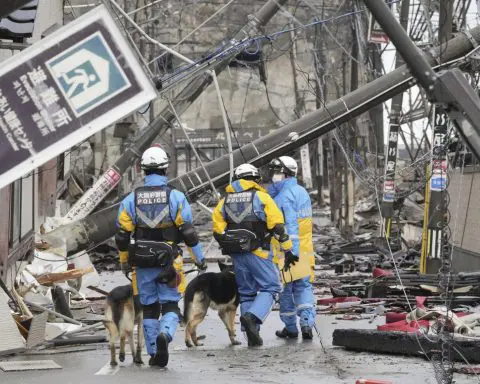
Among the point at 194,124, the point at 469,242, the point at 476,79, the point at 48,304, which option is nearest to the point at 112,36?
the point at 48,304

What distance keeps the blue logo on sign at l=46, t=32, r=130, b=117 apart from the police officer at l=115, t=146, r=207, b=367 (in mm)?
4846

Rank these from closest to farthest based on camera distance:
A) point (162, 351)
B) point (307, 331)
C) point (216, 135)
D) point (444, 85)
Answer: point (444, 85) → point (162, 351) → point (307, 331) → point (216, 135)

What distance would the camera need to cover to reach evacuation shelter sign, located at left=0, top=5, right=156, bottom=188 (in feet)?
23.2

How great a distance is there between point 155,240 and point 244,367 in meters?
1.53

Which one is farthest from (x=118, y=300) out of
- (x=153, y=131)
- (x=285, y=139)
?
(x=153, y=131)

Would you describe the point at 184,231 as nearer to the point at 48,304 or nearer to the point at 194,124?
the point at 48,304

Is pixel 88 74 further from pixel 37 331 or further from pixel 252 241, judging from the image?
pixel 252 241

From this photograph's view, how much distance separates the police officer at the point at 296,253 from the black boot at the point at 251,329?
79 centimetres

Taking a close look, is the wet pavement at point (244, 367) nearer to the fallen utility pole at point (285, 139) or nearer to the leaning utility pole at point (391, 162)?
the fallen utility pole at point (285, 139)

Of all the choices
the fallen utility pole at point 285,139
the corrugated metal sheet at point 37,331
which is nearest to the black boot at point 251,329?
the corrugated metal sheet at point 37,331

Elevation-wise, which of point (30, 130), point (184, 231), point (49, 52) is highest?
point (49, 52)

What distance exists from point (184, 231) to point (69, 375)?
6.12 feet

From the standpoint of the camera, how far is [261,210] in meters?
13.7

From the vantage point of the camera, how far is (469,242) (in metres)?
21.7
